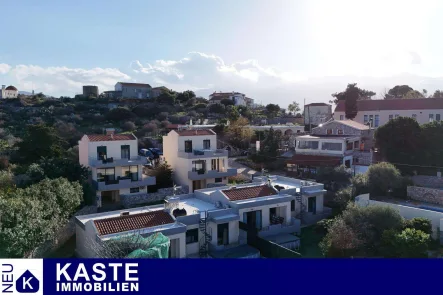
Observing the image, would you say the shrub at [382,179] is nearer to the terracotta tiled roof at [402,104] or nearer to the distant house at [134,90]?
the terracotta tiled roof at [402,104]

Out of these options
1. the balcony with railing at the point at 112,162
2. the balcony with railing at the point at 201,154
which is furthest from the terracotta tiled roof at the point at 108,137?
the balcony with railing at the point at 201,154

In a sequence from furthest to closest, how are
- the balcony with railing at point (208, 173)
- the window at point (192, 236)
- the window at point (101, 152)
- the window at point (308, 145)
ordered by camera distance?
the window at point (308, 145)
the balcony with railing at point (208, 173)
the window at point (101, 152)
the window at point (192, 236)

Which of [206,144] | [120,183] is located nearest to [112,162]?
[120,183]

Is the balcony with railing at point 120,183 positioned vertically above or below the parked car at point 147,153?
below

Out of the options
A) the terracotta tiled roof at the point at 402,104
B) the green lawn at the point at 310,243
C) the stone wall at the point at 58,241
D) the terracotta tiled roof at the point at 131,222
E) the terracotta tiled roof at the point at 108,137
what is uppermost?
the terracotta tiled roof at the point at 402,104

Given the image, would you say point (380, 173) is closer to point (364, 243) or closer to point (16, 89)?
point (364, 243)

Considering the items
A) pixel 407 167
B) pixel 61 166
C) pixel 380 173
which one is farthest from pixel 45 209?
pixel 407 167

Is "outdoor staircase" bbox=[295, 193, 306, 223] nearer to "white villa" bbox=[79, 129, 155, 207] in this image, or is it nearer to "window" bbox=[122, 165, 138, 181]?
"white villa" bbox=[79, 129, 155, 207]
